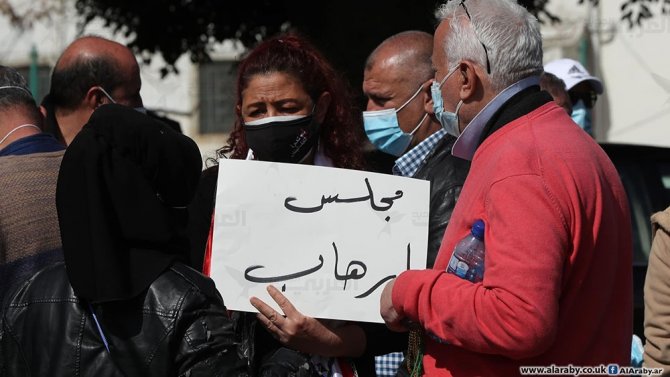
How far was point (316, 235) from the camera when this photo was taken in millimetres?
2990

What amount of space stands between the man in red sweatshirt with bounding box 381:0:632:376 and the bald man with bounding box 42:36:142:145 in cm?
190

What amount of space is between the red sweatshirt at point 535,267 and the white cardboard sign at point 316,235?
385 mm

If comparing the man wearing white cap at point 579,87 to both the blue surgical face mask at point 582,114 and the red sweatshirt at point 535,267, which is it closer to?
the blue surgical face mask at point 582,114

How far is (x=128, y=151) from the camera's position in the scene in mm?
2658

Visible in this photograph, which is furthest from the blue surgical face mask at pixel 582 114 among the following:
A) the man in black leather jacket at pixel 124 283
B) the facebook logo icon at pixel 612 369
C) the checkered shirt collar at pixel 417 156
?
the man in black leather jacket at pixel 124 283

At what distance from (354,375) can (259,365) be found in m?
0.30

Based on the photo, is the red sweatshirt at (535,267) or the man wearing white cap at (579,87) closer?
the red sweatshirt at (535,267)

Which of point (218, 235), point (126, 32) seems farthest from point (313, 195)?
point (126, 32)

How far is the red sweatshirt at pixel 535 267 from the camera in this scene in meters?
2.32

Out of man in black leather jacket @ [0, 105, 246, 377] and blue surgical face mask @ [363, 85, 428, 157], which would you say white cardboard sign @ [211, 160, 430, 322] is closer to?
man in black leather jacket @ [0, 105, 246, 377]

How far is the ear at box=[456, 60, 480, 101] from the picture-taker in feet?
8.52

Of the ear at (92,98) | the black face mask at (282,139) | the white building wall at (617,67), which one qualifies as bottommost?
the white building wall at (617,67)

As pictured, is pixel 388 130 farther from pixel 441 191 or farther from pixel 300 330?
pixel 300 330

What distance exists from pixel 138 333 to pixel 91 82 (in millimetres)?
1895
